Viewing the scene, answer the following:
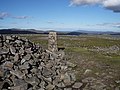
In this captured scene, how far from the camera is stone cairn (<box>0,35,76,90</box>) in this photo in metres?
20.9

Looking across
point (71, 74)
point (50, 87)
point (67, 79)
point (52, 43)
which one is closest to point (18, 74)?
point (50, 87)

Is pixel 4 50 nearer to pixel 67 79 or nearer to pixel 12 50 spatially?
pixel 12 50

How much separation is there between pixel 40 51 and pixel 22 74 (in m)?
9.49

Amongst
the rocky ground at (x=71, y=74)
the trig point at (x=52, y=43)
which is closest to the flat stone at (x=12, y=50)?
the rocky ground at (x=71, y=74)

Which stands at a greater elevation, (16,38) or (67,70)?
(16,38)

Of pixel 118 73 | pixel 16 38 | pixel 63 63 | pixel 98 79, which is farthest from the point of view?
pixel 16 38

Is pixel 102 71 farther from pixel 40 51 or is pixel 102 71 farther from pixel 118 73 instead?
pixel 40 51

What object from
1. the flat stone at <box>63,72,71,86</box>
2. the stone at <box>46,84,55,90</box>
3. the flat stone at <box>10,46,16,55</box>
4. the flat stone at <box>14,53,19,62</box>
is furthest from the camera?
the flat stone at <box>10,46,16,55</box>

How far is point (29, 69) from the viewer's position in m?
24.0

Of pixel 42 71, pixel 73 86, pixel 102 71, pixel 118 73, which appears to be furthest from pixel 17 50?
pixel 118 73

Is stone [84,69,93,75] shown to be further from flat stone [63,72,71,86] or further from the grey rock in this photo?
the grey rock

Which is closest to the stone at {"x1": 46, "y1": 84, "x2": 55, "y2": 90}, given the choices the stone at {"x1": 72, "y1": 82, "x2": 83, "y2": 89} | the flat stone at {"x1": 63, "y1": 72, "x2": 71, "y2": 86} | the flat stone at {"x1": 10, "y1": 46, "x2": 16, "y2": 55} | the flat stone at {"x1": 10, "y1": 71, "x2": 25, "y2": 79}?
the flat stone at {"x1": 63, "y1": 72, "x2": 71, "y2": 86}

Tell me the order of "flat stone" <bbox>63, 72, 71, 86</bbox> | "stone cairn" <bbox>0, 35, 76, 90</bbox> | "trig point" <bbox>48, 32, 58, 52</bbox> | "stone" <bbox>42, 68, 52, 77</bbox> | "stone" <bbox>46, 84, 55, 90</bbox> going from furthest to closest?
"trig point" <bbox>48, 32, 58, 52</bbox> → "stone" <bbox>42, 68, 52, 77</bbox> → "flat stone" <bbox>63, 72, 71, 86</bbox> → "stone" <bbox>46, 84, 55, 90</bbox> → "stone cairn" <bbox>0, 35, 76, 90</bbox>

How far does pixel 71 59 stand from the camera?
1277 inches
